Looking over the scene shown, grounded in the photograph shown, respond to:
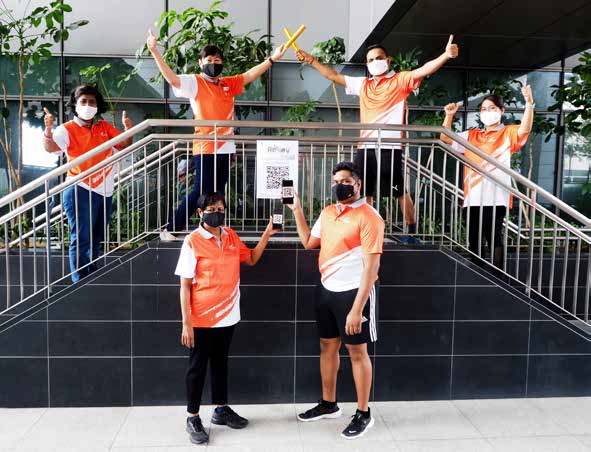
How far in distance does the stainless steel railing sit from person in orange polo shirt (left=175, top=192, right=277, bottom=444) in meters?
0.74

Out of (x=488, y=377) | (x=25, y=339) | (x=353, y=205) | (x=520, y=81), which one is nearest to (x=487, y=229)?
(x=488, y=377)

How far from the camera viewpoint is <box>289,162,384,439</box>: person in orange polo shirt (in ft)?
9.91

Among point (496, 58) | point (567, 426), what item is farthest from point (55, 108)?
point (567, 426)

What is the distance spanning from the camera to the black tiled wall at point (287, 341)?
11.6 ft

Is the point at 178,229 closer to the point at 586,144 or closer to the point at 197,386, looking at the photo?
the point at 197,386

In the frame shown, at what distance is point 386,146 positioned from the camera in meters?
3.69

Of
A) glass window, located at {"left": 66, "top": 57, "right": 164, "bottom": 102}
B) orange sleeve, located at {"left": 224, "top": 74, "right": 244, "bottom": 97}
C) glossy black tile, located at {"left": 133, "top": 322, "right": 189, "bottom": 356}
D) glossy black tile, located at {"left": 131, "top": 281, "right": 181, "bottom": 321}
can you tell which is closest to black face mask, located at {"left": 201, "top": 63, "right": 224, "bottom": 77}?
orange sleeve, located at {"left": 224, "top": 74, "right": 244, "bottom": 97}

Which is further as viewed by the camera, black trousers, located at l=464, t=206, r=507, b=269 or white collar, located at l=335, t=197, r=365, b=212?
black trousers, located at l=464, t=206, r=507, b=269

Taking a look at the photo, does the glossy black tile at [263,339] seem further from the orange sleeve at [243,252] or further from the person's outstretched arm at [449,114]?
the person's outstretched arm at [449,114]

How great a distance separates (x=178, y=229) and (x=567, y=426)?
3.09 m

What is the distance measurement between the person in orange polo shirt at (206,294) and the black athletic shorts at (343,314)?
0.56 m

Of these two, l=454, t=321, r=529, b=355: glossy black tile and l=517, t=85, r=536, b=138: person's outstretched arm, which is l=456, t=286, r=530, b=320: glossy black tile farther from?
l=517, t=85, r=536, b=138: person's outstretched arm

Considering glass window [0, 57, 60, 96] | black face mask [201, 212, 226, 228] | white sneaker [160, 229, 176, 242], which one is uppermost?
glass window [0, 57, 60, 96]

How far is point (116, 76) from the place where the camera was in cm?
740
